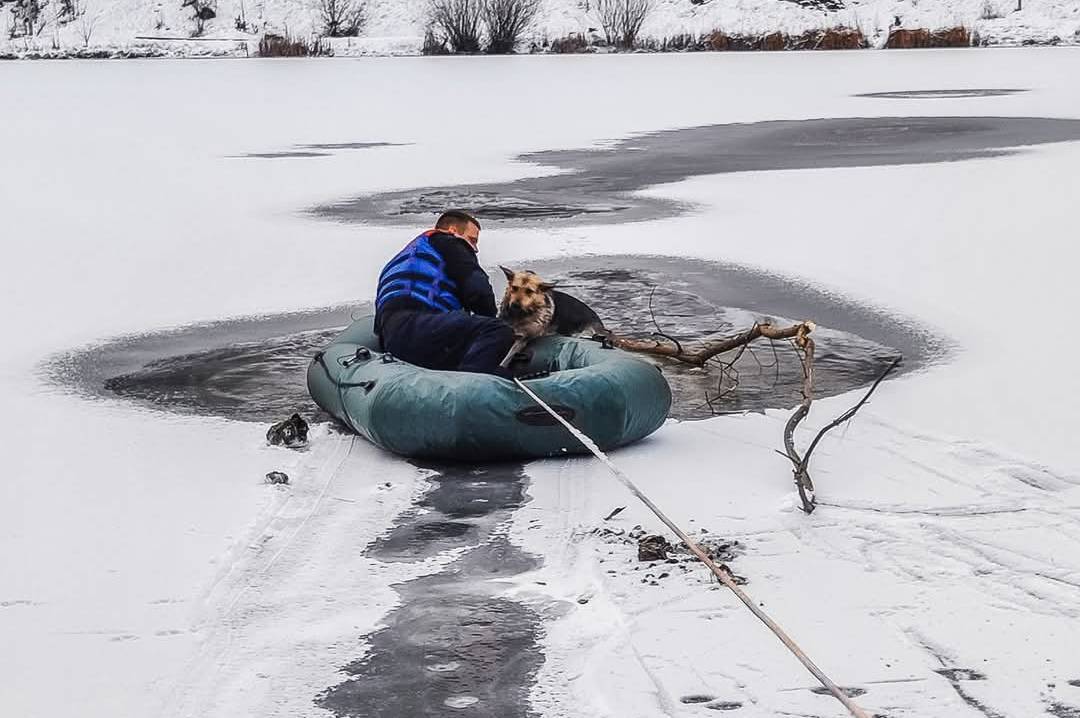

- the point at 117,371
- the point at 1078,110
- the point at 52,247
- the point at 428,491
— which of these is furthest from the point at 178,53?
the point at 428,491

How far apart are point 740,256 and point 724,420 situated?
3981mm

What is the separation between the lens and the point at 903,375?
675 centimetres

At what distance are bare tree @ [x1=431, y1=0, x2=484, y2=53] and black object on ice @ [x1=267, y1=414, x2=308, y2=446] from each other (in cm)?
2981

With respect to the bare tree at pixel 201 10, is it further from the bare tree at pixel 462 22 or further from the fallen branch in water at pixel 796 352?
the fallen branch in water at pixel 796 352

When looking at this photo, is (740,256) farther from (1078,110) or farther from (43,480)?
(1078,110)

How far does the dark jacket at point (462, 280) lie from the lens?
20.7 feet

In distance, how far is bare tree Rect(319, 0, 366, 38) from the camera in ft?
134

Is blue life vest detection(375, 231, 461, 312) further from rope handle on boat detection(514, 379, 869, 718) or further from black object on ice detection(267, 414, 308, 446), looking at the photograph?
rope handle on boat detection(514, 379, 869, 718)

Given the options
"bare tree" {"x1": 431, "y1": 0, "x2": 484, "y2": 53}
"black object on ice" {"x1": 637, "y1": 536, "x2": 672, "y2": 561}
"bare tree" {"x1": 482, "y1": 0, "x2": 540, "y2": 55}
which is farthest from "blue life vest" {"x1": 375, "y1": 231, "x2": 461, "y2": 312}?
"bare tree" {"x1": 431, "y1": 0, "x2": 484, "y2": 53}

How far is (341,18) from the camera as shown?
42250mm

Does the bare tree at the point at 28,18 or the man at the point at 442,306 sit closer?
the man at the point at 442,306

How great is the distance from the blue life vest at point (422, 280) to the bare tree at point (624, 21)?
97.4 feet

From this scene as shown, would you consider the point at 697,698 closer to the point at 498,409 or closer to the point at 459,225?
the point at 498,409

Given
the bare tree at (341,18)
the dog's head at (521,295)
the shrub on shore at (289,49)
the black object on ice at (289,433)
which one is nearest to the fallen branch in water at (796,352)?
the dog's head at (521,295)
